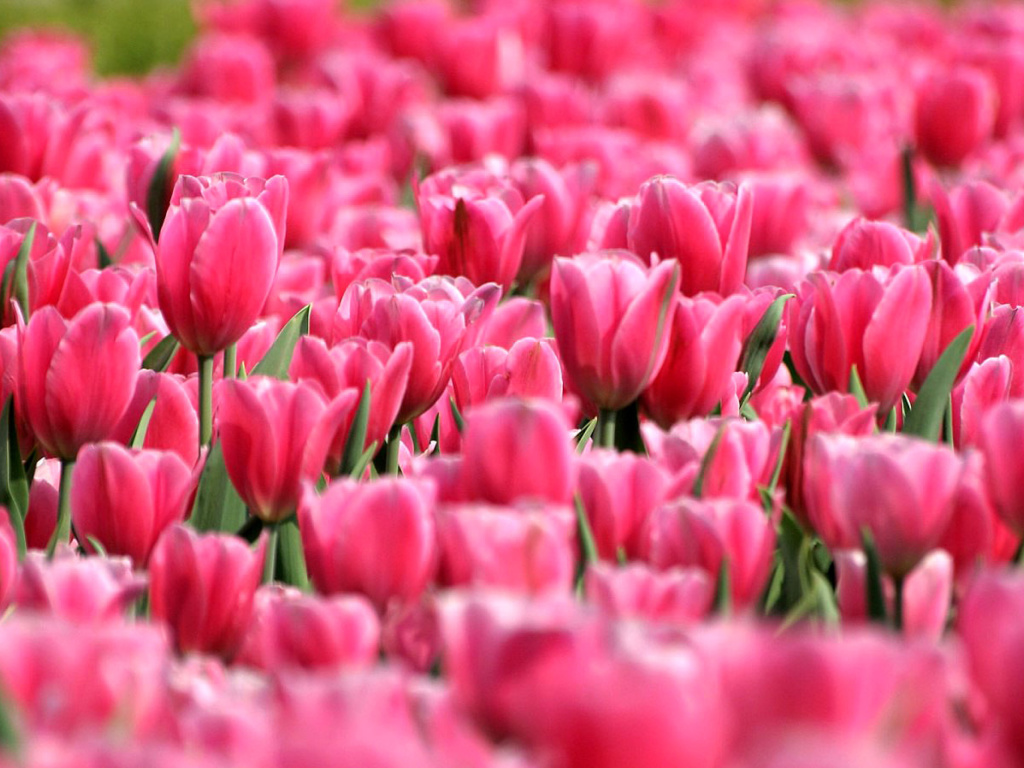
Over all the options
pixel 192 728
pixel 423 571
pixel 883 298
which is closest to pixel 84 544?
pixel 423 571

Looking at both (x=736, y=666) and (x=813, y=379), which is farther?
(x=813, y=379)

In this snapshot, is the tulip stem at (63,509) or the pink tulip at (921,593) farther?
the tulip stem at (63,509)

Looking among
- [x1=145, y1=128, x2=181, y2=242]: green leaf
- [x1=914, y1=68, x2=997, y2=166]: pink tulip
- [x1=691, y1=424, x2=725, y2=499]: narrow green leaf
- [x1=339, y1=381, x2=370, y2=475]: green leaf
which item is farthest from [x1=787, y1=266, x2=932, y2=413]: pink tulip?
[x1=914, y1=68, x2=997, y2=166]: pink tulip

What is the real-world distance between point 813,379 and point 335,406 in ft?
1.69

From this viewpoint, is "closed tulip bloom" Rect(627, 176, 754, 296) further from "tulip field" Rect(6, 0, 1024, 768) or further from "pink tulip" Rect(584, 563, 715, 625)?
"pink tulip" Rect(584, 563, 715, 625)

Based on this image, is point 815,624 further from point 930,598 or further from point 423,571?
point 423,571

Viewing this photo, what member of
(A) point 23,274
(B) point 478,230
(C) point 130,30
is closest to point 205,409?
(A) point 23,274

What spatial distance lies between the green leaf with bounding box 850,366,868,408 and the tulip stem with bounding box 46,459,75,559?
Answer: 71 centimetres

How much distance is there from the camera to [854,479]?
1022 millimetres

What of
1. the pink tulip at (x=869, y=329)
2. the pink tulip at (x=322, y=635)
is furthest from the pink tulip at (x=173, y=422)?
the pink tulip at (x=869, y=329)

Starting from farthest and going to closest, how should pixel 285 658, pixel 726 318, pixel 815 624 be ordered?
pixel 726 318 → pixel 815 624 → pixel 285 658

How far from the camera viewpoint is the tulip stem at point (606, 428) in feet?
4.32

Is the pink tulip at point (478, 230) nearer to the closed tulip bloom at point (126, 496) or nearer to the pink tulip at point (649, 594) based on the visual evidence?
the closed tulip bloom at point (126, 496)

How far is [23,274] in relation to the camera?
1552mm
